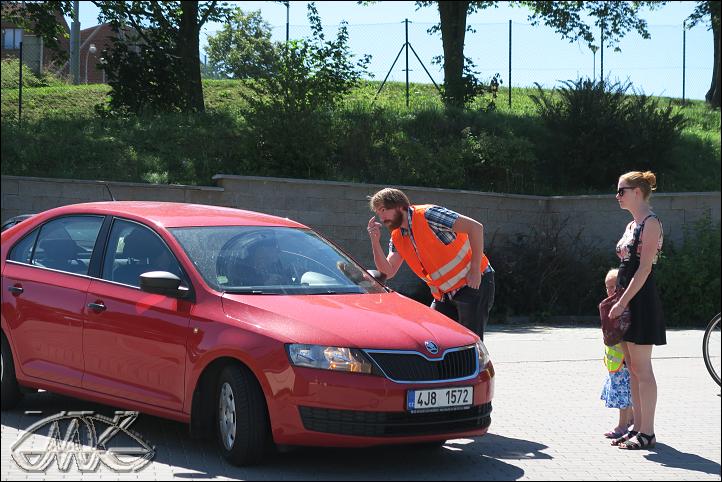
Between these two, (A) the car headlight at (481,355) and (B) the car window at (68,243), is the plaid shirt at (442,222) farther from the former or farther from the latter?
(B) the car window at (68,243)

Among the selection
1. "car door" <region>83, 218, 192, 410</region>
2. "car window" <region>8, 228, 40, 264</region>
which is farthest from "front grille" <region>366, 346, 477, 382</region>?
"car window" <region>8, 228, 40, 264</region>

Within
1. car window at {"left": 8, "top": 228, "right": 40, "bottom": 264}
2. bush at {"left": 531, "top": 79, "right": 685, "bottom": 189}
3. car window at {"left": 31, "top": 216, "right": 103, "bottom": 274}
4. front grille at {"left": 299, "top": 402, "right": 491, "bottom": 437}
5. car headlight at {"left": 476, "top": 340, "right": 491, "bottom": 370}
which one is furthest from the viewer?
bush at {"left": 531, "top": 79, "right": 685, "bottom": 189}

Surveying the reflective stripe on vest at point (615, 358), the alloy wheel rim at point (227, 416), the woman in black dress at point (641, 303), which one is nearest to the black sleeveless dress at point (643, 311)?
the woman in black dress at point (641, 303)

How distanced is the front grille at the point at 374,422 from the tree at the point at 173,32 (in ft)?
53.5

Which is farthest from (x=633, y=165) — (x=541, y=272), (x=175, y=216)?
(x=175, y=216)

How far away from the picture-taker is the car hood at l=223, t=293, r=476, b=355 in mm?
6289

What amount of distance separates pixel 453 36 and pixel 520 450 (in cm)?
1867

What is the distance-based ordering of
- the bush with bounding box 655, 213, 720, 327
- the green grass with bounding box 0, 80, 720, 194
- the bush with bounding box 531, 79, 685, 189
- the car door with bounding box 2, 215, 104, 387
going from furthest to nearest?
the bush with bounding box 531, 79, 685, 189
the green grass with bounding box 0, 80, 720, 194
the bush with bounding box 655, 213, 720, 327
the car door with bounding box 2, 215, 104, 387

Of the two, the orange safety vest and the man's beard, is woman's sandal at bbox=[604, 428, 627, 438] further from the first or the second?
the man's beard

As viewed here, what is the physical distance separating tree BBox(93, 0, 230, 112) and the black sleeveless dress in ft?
51.1

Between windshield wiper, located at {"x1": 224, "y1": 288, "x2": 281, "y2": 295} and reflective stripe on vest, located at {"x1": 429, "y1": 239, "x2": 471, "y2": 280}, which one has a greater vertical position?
reflective stripe on vest, located at {"x1": 429, "y1": 239, "x2": 471, "y2": 280}

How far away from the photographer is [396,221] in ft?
26.9

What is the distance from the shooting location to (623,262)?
7516 millimetres

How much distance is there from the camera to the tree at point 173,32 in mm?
21859
